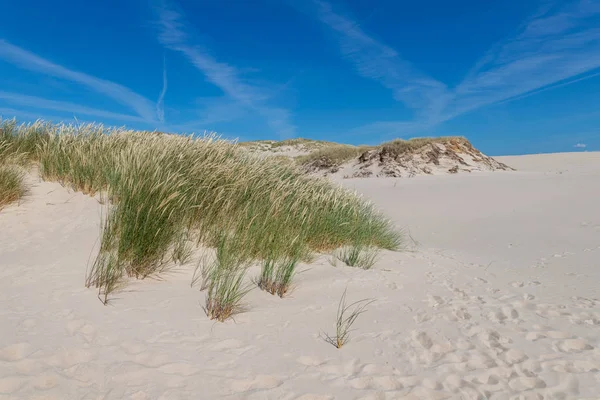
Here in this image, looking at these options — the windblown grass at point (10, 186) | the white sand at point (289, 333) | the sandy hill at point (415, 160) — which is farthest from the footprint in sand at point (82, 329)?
the sandy hill at point (415, 160)

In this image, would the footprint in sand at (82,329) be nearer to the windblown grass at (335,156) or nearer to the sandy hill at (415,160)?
the sandy hill at (415,160)

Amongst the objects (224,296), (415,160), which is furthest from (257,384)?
(415,160)

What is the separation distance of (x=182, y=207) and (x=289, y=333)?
2.39 metres

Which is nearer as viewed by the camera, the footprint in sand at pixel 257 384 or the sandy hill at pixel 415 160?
the footprint in sand at pixel 257 384

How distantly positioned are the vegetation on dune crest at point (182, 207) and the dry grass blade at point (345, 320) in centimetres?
67

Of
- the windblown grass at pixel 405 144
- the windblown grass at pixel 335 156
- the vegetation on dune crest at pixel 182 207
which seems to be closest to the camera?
the vegetation on dune crest at pixel 182 207

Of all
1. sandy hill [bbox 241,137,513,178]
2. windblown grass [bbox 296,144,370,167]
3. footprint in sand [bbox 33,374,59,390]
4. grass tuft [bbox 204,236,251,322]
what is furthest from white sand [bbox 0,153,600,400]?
windblown grass [bbox 296,144,370,167]

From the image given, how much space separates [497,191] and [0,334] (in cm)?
1308

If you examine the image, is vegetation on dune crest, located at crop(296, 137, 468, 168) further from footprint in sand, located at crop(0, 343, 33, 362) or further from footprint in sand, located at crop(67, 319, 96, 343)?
footprint in sand, located at crop(0, 343, 33, 362)

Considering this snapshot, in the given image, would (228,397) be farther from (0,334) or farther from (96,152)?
(96,152)

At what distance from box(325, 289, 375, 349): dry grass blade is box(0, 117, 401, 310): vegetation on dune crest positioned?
0.67 metres

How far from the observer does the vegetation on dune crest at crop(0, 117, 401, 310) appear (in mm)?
3340

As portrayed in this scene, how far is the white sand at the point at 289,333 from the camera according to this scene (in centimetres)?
204

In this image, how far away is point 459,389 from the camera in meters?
2.09
